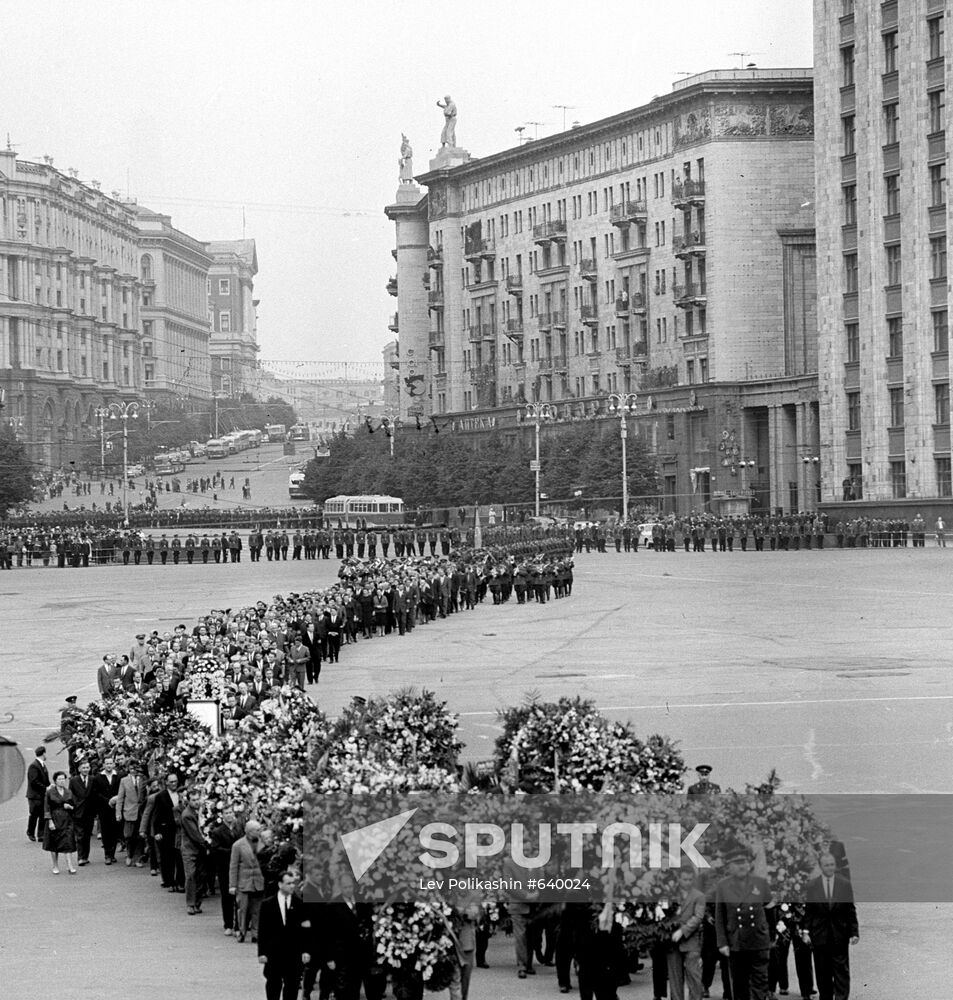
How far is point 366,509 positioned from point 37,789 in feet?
315

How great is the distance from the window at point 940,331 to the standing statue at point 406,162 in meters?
75.3

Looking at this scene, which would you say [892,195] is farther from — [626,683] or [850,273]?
[626,683]

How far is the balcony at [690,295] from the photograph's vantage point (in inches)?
4464

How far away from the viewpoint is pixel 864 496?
9038 cm

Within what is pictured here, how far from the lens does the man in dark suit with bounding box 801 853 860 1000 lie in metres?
13.9

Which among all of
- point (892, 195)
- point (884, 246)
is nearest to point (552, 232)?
point (884, 246)

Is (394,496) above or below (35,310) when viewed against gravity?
below

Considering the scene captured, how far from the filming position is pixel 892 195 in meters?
88.3

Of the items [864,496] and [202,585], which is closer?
[202,585]

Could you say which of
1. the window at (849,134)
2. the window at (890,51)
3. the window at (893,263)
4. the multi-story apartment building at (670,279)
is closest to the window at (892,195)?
the window at (893,263)

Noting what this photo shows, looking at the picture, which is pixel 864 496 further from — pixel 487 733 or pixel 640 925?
pixel 640 925

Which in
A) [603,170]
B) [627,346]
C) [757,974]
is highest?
Result: [603,170]

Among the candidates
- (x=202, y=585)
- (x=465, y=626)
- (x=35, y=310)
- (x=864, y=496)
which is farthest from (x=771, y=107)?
(x=35, y=310)

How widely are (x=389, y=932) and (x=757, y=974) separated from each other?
2536 millimetres
